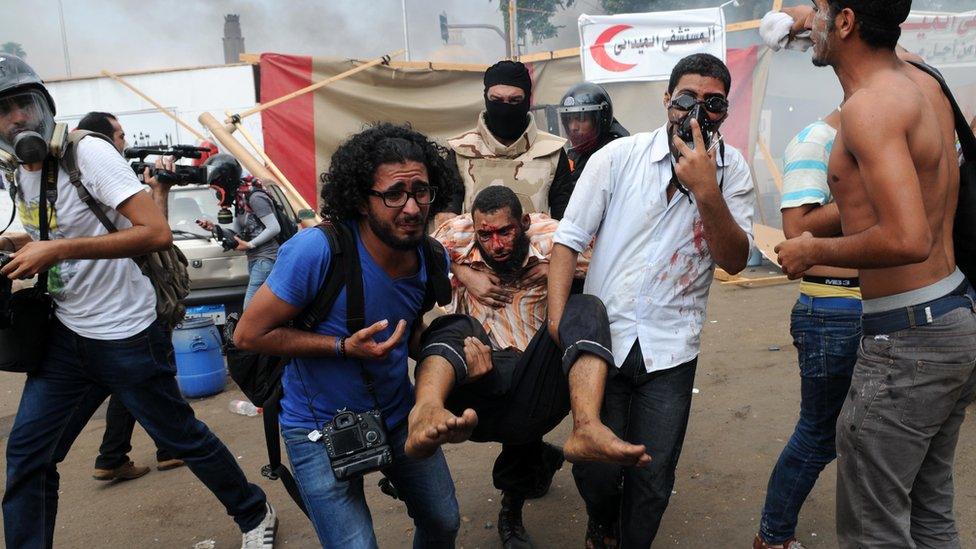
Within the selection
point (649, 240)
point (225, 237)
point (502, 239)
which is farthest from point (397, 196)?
point (225, 237)

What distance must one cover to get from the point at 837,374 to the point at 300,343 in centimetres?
196

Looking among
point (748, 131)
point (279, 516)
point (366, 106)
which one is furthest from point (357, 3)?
point (279, 516)

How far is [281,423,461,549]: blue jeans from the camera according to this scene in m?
2.20

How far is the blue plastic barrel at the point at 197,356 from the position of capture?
5.55m

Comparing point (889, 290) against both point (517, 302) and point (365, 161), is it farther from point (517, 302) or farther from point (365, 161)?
point (365, 161)

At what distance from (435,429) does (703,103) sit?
1.39 m

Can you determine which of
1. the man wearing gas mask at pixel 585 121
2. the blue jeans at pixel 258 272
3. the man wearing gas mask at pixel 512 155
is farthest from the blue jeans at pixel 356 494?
the blue jeans at pixel 258 272

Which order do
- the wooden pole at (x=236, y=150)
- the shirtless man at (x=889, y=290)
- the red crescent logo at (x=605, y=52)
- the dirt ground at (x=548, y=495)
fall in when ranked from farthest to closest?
the red crescent logo at (x=605, y=52), the wooden pole at (x=236, y=150), the dirt ground at (x=548, y=495), the shirtless man at (x=889, y=290)

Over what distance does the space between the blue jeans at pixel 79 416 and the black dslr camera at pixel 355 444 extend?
1.20m

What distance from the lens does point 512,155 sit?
3.77m

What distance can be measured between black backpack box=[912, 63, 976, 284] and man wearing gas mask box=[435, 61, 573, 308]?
192 cm

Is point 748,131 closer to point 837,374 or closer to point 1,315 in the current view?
point 837,374

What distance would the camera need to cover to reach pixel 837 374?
8.80 ft

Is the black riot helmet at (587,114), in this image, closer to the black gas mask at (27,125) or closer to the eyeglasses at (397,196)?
the eyeglasses at (397,196)
